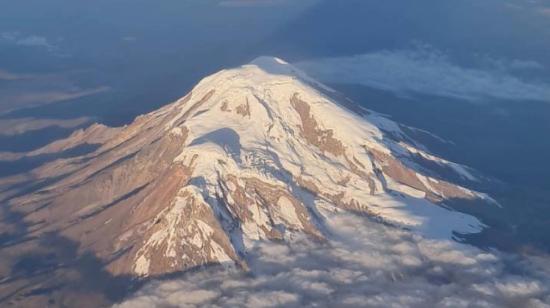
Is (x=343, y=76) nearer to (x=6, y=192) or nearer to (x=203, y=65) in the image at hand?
(x=203, y=65)

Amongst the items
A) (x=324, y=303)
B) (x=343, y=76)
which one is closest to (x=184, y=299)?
(x=324, y=303)

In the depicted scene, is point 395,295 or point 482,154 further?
point 482,154

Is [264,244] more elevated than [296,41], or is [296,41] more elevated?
[296,41]

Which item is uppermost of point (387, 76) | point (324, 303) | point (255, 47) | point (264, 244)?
point (255, 47)

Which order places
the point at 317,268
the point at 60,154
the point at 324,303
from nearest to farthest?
the point at 324,303 < the point at 317,268 < the point at 60,154

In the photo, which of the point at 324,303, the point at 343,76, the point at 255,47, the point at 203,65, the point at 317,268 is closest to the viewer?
the point at 324,303

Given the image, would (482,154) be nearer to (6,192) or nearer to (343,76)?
(343,76)
